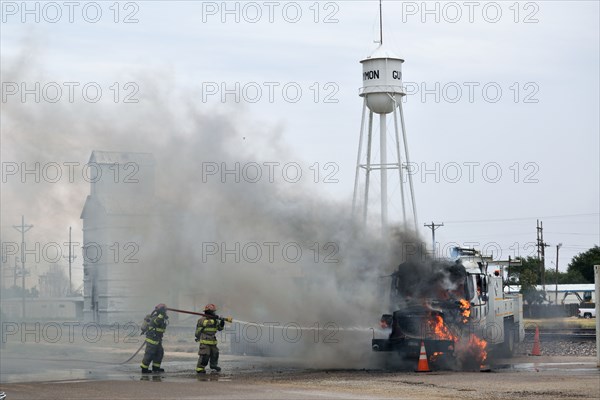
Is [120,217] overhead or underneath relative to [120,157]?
underneath

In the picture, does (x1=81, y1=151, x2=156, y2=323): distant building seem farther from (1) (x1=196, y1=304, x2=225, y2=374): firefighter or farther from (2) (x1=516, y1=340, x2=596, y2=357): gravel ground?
(2) (x1=516, y1=340, x2=596, y2=357): gravel ground

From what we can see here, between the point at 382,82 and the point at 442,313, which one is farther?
the point at 382,82

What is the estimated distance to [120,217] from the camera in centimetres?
2967

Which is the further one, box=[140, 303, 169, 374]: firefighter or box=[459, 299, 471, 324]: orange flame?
box=[459, 299, 471, 324]: orange flame

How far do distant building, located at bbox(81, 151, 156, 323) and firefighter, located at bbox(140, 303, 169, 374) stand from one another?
5.31 metres

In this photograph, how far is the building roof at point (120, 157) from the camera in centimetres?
2695

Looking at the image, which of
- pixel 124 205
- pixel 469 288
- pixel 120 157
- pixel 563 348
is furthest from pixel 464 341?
pixel 124 205

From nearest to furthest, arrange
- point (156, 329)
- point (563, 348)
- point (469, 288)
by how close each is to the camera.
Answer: point (156, 329) → point (469, 288) → point (563, 348)

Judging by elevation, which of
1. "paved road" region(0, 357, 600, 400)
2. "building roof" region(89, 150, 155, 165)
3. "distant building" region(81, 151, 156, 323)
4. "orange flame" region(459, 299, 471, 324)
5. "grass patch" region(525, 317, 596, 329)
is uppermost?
"building roof" region(89, 150, 155, 165)

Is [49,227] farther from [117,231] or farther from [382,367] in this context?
[382,367]

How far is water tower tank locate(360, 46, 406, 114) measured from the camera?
152 ft

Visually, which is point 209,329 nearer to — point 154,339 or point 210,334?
point 210,334

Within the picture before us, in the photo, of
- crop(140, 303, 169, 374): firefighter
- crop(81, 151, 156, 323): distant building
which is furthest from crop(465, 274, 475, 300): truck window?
crop(81, 151, 156, 323): distant building

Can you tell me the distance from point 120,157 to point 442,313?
406 inches
